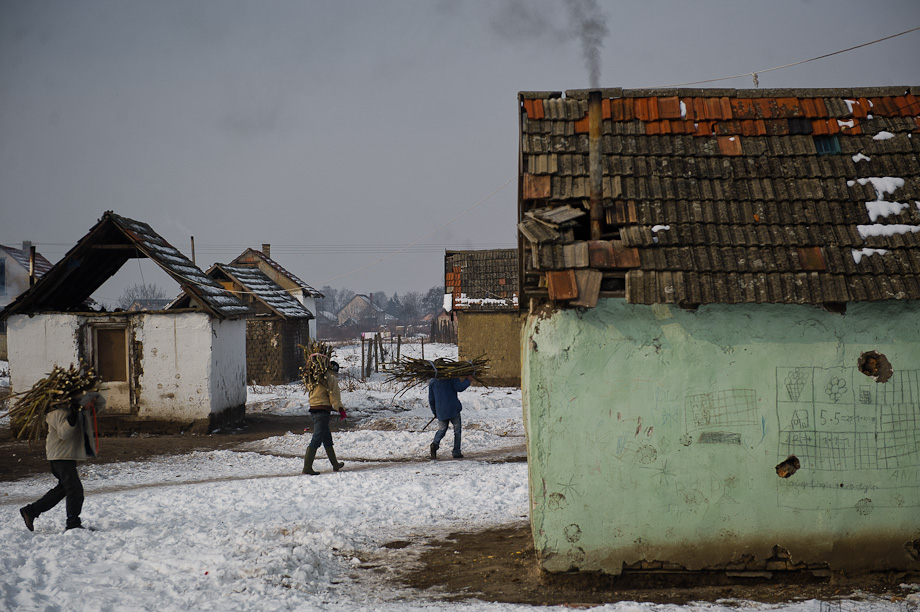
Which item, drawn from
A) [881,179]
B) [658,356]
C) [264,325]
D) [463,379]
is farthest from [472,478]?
[264,325]

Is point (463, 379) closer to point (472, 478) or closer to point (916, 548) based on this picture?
point (472, 478)

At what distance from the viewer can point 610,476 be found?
5449 millimetres

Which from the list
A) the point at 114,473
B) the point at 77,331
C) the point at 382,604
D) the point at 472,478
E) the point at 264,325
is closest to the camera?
the point at 382,604

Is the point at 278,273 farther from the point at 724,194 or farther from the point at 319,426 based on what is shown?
the point at 724,194

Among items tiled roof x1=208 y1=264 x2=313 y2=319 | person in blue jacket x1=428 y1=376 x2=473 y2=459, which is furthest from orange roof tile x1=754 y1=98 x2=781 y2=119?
tiled roof x1=208 y1=264 x2=313 y2=319

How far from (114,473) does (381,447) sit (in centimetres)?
474

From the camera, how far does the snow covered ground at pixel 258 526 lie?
529cm

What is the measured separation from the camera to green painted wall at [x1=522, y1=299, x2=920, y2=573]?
544cm

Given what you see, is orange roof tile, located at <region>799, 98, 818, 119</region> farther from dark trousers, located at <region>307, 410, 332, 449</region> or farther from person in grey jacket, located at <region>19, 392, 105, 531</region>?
person in grey jacket, located at <region>19, 392, 105, 531</region>

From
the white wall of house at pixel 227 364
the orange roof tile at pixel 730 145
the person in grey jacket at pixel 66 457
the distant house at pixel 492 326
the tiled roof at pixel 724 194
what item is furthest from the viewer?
the distant house at pixel 492 326

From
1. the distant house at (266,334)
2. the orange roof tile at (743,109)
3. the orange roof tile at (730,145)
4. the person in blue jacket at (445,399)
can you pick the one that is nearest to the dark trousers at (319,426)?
the person in blue jacket at (445,399)

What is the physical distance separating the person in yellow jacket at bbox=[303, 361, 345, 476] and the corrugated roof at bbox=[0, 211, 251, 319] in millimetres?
6349

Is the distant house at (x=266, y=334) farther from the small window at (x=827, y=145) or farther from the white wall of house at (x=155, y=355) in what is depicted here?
the small window at (x=827, y=145)

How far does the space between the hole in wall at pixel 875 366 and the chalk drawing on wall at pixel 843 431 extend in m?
0.06
